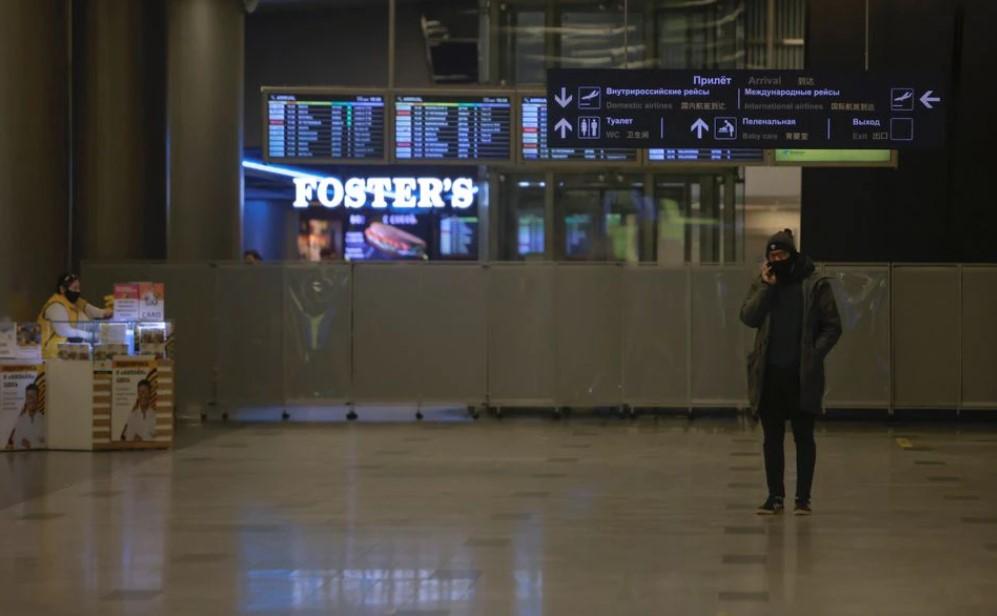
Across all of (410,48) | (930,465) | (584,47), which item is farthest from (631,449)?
(410,48)

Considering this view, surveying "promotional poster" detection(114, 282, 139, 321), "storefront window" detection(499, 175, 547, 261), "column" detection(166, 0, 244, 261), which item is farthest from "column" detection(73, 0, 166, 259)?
"storefront window" detection(499, 175, 547, 261)

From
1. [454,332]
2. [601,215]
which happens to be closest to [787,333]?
[454,332]

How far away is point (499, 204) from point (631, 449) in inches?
243

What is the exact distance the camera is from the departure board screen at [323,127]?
16.7 metres

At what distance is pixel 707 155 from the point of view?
1666cm

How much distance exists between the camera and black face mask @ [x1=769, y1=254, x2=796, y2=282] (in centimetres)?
966

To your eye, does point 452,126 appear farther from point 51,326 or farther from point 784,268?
point 784,268

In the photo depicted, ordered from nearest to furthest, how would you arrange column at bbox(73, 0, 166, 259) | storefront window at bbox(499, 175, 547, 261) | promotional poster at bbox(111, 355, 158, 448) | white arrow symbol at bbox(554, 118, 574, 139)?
1. promotional poster at bbox(111, 355, 158, 448)
2. white arrow symbol at bbox(554, 118, 574, 139)
3. column at bbox(73, 0, 166, 259)
4. storefront window at bbox(499, 175, 547, 261)

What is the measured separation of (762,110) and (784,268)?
704cm

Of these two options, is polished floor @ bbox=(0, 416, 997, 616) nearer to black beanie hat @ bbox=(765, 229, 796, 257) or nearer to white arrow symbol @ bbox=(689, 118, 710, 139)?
black beanie hat @ bbox=(765, 229, 796, 257)

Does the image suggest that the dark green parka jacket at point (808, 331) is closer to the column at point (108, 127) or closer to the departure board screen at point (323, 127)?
the departure board screen at point (323, 127)

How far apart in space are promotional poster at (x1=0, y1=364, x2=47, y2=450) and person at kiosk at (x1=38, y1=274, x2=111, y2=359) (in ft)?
0.96

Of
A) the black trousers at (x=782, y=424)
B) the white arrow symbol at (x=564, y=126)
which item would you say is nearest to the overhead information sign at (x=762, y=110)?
the white arrow symbol at (x=564, y=126)

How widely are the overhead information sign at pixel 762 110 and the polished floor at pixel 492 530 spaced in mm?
3559
